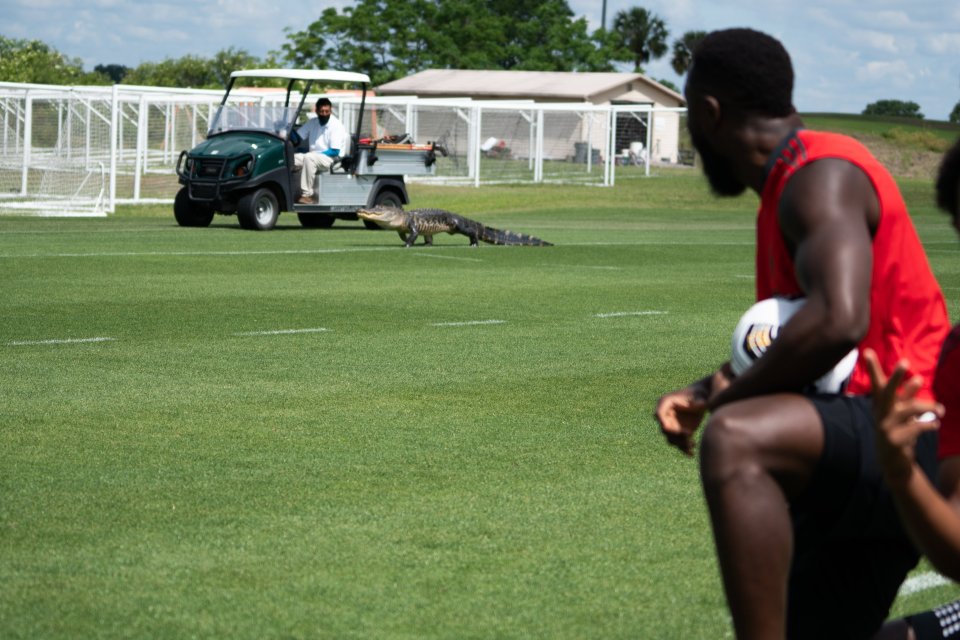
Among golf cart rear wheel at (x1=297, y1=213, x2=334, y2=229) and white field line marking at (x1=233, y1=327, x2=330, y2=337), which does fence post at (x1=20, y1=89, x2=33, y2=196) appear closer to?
golf cart rear wheel at (x1=297, y1=213, x2=334, y2=229)

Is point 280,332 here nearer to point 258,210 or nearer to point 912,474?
point 912,474

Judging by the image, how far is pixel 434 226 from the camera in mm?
21703

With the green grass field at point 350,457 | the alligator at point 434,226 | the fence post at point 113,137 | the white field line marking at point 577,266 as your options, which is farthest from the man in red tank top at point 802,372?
the fence post at point 113,137

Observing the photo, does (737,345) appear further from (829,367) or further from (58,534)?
(58,534)

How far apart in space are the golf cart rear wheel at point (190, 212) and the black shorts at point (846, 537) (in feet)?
73.1

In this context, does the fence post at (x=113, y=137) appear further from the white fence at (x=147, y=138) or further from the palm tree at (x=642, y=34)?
the palm tree at (x=642, y=34)

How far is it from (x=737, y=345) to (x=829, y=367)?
1.27 feet

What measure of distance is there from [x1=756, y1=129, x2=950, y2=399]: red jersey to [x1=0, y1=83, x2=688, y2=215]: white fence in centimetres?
2544

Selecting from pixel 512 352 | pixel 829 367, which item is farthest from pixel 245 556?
pixel 512 352

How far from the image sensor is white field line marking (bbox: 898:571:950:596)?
16.1 ft

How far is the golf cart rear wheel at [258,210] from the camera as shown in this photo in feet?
79.8

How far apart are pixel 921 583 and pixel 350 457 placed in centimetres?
282

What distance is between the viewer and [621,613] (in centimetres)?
461

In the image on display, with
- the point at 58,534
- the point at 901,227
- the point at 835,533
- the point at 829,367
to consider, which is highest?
the point at 901,227
